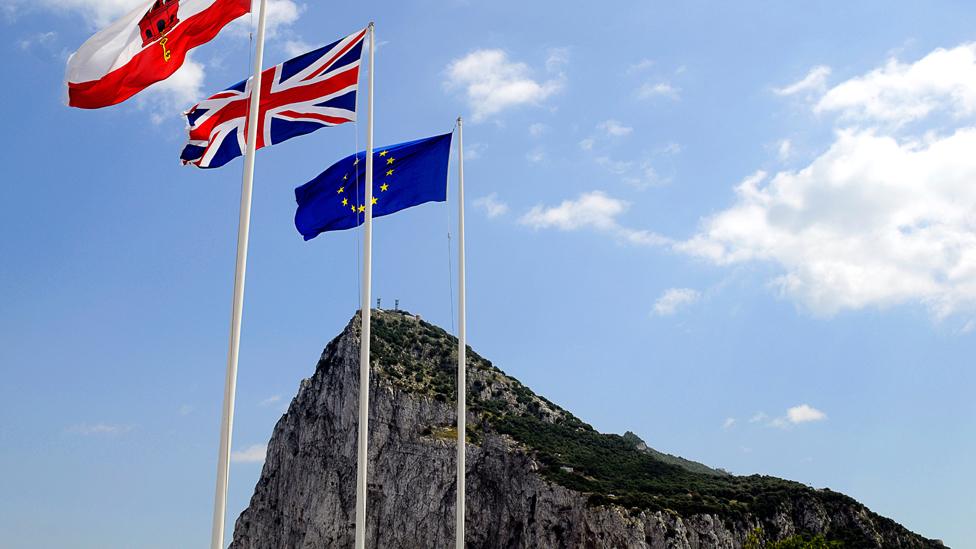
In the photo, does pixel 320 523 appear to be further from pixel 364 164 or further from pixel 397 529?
pixel 364 164

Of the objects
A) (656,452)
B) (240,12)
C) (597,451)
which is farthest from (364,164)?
(656,452)

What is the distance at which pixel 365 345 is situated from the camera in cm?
1916

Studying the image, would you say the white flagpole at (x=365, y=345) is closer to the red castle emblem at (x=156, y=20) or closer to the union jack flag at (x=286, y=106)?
the union jack flag at (x=286, y=106)

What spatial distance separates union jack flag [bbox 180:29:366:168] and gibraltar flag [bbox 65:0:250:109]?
248 cm

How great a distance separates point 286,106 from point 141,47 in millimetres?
4033

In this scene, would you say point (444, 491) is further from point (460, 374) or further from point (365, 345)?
point (365, 345)

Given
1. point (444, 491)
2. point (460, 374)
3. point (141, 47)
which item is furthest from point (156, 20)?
point (444, 491)

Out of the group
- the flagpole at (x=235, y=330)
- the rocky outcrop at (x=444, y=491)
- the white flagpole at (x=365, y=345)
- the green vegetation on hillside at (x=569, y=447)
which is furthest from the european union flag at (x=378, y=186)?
the rocky outcrop at (x=444, y=491)

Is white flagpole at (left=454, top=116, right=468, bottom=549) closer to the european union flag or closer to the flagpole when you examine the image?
the european union flag

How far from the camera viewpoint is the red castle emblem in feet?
57.2

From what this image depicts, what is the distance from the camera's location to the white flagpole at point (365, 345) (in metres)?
18.1

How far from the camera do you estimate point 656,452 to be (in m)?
144

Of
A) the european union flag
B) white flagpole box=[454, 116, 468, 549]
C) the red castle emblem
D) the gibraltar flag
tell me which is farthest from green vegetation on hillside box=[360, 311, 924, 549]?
the red castle emblem

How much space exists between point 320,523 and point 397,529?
395 inches
